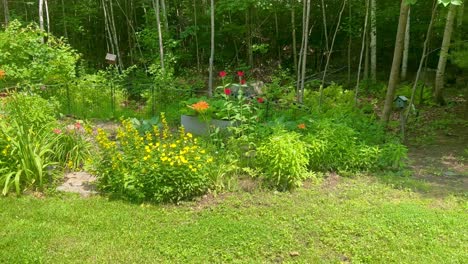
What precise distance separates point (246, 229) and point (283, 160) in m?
0.88

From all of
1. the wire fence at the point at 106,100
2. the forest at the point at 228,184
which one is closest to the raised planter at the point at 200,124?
the forest at the point at 228,184

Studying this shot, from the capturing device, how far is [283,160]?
4000 millimetres

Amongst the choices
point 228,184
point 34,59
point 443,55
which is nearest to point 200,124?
point 228,184

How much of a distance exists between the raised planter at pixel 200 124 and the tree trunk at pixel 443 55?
13.5ft

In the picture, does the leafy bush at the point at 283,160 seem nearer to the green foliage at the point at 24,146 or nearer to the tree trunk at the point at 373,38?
the green foliage at the point at 24,146

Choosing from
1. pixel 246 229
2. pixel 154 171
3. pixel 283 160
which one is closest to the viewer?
pixel 246 229

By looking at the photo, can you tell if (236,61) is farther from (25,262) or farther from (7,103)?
(25,262)

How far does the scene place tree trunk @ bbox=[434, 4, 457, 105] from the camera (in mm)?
7041

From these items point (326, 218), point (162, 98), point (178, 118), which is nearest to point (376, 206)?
point (326, 218)

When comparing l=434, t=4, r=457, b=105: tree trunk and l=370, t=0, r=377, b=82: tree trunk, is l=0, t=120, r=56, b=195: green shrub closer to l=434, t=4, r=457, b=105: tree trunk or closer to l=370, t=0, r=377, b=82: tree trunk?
l=434, t=4, r=457, b=105: tree trunk

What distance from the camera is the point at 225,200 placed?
390cm

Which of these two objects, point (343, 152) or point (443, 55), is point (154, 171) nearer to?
point (343, 152)

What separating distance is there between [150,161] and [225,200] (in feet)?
2.50

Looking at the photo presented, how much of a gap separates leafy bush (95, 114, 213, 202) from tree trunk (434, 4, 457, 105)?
16.5 feet
